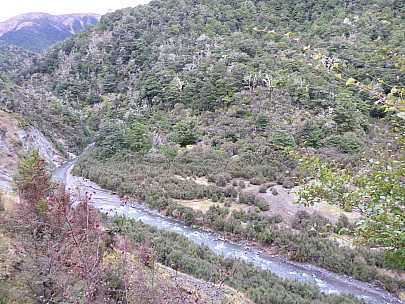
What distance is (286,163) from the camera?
19766 millimetres

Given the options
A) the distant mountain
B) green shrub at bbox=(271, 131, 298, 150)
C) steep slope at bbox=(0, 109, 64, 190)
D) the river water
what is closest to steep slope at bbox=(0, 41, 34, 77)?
the distant mountain

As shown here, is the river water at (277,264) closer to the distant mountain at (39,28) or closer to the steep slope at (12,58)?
the steep slope at (12,58)

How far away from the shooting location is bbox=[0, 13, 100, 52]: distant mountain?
8712cm

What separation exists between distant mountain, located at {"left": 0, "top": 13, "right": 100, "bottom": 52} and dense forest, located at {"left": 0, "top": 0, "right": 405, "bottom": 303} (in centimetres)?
4812

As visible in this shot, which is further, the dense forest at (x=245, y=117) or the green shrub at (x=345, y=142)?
the green shrub at (x=345, y=142)

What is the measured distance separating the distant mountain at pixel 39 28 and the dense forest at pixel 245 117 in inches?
1895

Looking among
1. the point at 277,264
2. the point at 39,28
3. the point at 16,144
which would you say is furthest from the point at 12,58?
the point at 277,264

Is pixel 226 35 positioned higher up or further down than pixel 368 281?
higher up

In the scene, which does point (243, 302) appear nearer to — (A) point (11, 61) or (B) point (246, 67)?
(B) point (246, 67)

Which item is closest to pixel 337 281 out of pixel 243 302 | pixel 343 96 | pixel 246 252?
pixel 246 252

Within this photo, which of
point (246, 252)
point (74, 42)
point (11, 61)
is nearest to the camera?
point (246, 252)

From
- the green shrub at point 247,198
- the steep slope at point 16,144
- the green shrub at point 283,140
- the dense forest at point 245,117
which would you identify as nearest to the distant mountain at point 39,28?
the dense forest at point 245,117

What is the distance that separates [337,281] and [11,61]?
2636 inches

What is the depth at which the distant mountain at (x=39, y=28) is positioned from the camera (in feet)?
286
